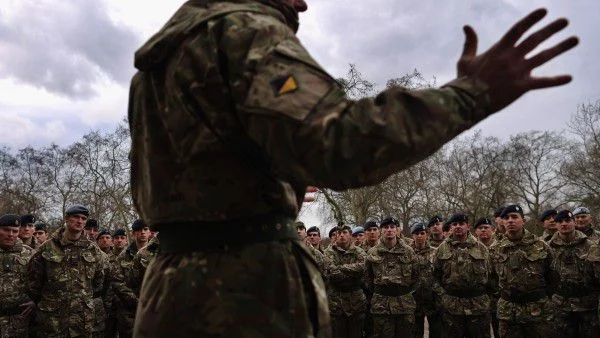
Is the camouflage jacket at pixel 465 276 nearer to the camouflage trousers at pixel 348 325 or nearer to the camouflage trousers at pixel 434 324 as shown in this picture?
the camouflage trousers at pixel 434 324

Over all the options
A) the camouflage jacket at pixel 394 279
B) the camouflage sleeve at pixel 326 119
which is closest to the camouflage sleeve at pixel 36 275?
the camouflage jacket at pixel 394 279

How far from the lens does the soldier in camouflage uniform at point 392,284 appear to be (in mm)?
9711

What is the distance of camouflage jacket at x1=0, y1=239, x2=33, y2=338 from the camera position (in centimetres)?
763

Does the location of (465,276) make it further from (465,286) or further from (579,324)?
(579,324)

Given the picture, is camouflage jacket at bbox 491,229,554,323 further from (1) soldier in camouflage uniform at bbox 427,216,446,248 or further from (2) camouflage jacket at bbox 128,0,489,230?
(2) camouflage jacket at bbox 128,0,489,230

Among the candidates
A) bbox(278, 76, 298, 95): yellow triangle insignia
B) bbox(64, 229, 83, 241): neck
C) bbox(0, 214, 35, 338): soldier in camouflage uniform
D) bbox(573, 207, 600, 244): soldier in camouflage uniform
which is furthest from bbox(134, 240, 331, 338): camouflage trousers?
bbox(573, 207, 600, 244): soldier in camouflage uniform

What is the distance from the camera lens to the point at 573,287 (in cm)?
859

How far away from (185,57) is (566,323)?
8.91 meters

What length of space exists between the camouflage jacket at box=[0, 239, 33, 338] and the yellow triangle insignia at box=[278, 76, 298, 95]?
750 centimetres

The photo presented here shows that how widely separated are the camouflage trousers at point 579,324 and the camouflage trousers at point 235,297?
311 inches

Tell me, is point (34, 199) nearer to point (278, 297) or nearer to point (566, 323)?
point (566, 323)

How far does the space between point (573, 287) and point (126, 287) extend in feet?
23.9

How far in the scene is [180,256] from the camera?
1.65 m

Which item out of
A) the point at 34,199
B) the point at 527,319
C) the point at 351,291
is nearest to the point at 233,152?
the point at 527,319
